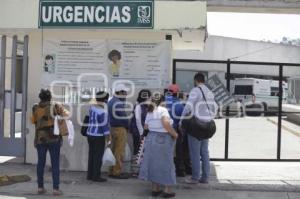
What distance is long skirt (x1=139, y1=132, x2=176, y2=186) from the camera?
8.71m

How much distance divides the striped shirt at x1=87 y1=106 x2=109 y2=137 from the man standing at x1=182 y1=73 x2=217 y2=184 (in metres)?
1.39

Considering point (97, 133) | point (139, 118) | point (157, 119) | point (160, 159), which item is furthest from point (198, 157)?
point (97, 133)

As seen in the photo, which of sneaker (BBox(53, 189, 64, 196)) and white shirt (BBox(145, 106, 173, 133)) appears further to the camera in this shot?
sneaker (BBox(53, 189, 64, 196))

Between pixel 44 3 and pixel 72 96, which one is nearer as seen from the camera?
pixel 44 3

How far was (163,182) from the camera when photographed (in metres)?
8.71

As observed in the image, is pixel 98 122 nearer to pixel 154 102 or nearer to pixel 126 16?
pixel 154 102

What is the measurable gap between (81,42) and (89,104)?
1.23 metres

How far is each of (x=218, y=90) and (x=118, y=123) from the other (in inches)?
100

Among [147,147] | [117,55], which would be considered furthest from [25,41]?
[147,147]

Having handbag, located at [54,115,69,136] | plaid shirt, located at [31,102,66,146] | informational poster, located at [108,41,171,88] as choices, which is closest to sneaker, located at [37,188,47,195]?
plaid shirt, located at [31,102,66,146]

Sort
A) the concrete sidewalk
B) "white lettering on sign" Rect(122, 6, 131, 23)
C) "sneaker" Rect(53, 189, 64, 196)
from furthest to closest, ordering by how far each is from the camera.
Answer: "white lettering on sign" Rect(122, 6, 131, 23), the concrete sidewalk, "sneaker" Rect(53, 189, 64, 196)

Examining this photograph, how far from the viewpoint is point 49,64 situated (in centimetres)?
1082

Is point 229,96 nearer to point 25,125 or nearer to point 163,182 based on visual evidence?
point 163,182

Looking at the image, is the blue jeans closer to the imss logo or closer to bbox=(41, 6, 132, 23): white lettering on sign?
the imss logo
